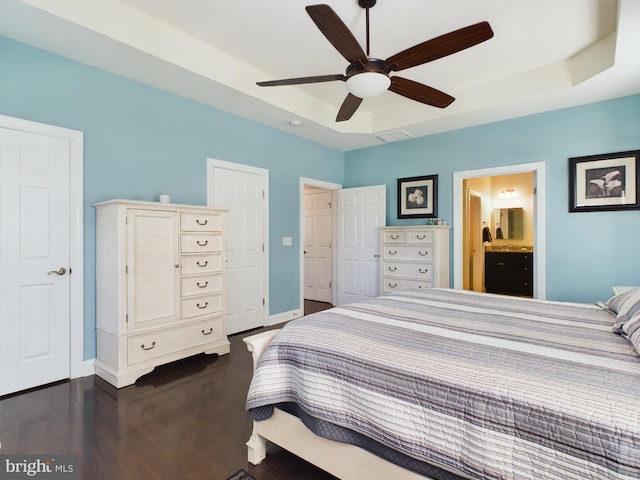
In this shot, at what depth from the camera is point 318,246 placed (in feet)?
19.6

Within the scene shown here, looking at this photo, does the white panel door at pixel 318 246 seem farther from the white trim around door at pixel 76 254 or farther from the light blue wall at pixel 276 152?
the white trim around door at pixel 76 254

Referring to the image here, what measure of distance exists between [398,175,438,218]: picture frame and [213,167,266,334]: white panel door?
2.09 metres

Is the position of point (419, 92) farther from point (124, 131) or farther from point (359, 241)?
point (359, 241)

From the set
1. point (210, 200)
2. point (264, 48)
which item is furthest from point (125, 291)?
point (264, 48)

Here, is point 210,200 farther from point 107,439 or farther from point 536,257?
point 536,257

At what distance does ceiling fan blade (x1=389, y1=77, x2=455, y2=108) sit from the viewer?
8.19 ft

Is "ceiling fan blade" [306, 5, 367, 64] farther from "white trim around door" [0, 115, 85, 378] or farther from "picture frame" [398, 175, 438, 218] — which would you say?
"picture frame" [398, 175, 438, 218]

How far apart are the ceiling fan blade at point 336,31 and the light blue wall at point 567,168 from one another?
2777 mm

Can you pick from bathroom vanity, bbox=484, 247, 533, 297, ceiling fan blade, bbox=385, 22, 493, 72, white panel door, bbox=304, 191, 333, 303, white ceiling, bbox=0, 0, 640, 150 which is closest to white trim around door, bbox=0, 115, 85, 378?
white ceiling, bbox=0, 0, 640, 150

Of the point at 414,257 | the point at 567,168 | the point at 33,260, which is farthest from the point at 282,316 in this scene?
the point at 567,168

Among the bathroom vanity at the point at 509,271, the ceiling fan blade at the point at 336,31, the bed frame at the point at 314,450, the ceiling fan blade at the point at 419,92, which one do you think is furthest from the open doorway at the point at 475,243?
the bed frame at the point at 314,450

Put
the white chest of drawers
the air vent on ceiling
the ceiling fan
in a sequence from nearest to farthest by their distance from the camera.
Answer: the ceiling fan
the white chest of drawers
the air vent on ceiling

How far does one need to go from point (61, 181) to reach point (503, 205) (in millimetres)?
6994

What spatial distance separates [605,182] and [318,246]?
13.1 feet
